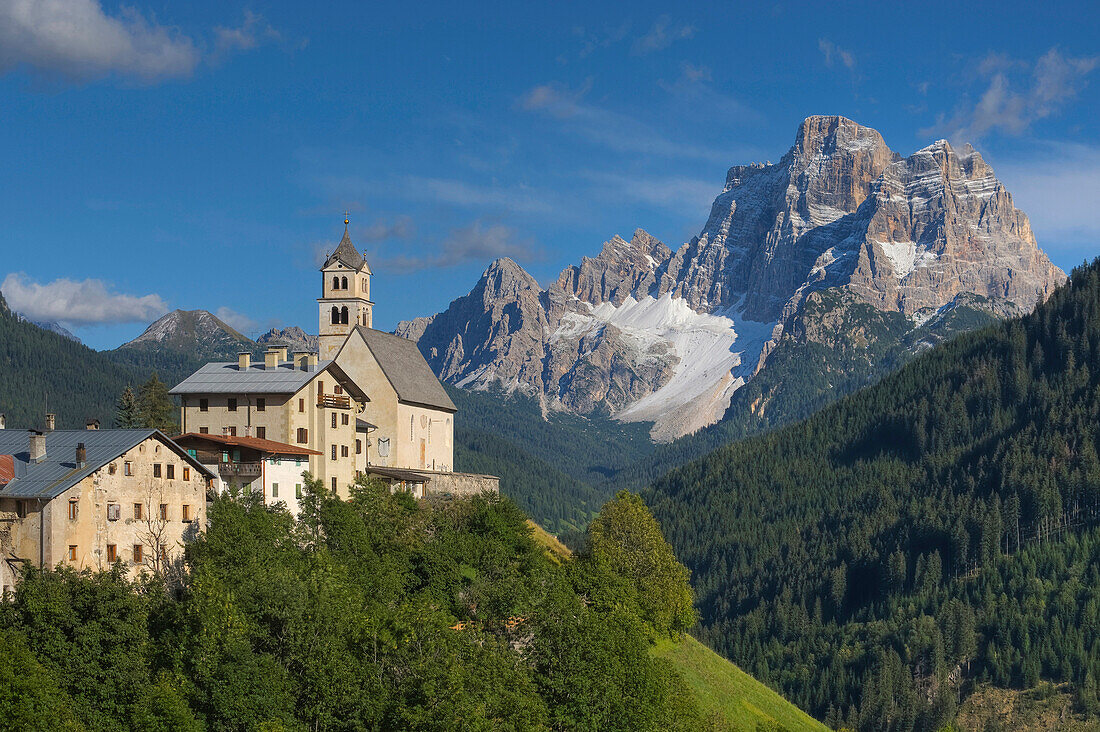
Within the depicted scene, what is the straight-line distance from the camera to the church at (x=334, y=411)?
314 ft

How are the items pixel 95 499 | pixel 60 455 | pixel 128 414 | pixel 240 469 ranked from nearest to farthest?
1. pixel 95 499
2. pixel 60 455
3. pixel 240 469
4. pixel 128 414

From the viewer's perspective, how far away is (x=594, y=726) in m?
72.5

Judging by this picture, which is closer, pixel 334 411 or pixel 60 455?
pixel 60 455

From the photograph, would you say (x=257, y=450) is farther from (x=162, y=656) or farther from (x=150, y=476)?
(x=162, y=656)

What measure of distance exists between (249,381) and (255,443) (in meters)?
11.5

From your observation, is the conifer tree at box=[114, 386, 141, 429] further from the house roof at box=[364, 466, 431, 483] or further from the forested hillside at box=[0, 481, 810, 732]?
the forested hillside at box=[0, 481, 810, 732]

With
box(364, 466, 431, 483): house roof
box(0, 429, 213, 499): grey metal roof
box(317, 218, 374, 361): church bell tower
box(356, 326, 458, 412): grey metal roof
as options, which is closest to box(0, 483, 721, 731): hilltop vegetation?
box(0, 429, 213, 499): grey metal roof

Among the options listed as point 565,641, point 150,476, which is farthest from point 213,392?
point 565,641

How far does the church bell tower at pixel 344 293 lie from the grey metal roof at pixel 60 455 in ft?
147

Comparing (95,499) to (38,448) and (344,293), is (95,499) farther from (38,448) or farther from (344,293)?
(344,293)

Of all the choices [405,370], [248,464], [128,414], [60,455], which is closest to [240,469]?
[248,464]

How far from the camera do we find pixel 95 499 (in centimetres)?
7700

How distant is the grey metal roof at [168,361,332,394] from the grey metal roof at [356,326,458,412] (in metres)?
12.6

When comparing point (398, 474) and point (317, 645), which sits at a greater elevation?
point (398, 474)
